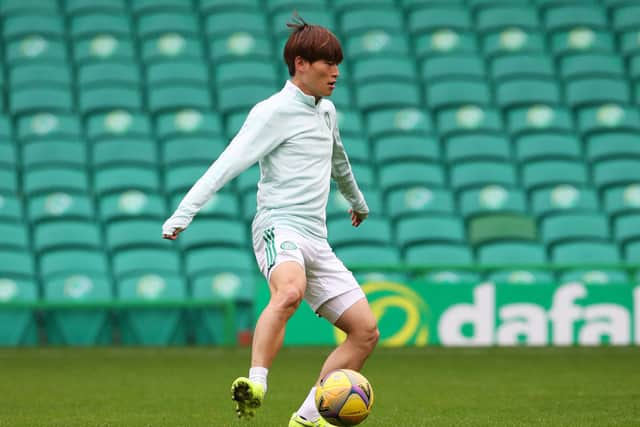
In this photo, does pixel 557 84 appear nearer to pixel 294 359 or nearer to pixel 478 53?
pixel 478 53

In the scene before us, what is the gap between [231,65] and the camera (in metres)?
12.8

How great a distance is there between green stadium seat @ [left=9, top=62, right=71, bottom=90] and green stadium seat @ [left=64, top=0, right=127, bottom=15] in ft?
3.90

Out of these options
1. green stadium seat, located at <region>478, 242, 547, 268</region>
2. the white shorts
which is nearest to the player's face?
the white shorts

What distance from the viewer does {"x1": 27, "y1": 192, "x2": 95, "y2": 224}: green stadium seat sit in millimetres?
10742

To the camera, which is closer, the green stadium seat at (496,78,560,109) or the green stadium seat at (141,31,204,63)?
the green stadium seat at (496,78,560,109)

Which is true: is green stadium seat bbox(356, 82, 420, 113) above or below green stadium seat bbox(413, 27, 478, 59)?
below

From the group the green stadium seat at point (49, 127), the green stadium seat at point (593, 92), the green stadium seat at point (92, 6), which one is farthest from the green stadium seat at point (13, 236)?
the green stadium seat at point (593, 92)

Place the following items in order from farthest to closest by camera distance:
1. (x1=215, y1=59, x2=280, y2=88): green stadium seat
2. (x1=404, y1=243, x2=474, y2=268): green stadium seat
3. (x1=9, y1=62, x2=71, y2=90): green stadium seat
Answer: (x1=215, y1=59, x2=280, y2=88): green stadium seat < (x1=9, y1=62, x2=71, y2=90): green stadium seat < (x1=404, y1=243, x2=474, y2=268): green stadium seat

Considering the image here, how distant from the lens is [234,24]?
1347 cm

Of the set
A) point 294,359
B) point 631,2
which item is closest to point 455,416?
point 294,359

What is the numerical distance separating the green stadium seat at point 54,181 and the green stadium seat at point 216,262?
1462 millimetres

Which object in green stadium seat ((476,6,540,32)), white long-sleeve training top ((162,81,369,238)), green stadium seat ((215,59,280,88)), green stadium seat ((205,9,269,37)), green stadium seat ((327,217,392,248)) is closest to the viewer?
white long-sleeve training top ((162,81,369,238))

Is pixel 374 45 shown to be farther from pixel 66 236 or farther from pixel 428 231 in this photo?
pixel 66 236

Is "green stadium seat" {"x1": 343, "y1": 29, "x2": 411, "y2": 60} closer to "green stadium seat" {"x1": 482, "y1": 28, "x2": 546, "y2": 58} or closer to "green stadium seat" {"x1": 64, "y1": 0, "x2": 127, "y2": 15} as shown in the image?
"green stadium seat" {"x1": 482, "y1": 28, "x2": 546, "y2": 58}
